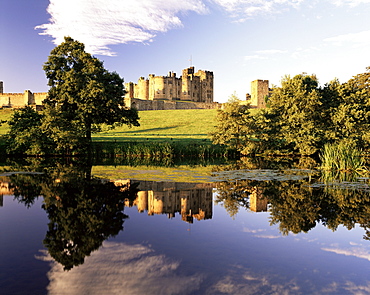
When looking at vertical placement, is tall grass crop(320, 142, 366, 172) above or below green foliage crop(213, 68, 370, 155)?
below

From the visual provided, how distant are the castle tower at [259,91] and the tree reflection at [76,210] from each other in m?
93.9

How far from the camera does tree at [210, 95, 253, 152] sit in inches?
1399

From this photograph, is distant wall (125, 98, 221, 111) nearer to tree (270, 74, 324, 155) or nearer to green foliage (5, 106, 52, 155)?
green foliage (5, 106, 52, 155)

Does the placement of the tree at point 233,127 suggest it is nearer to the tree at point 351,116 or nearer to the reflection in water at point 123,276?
the tree at point 351,116

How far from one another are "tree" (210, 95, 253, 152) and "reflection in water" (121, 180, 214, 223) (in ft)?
71.5

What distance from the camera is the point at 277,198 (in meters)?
11.3

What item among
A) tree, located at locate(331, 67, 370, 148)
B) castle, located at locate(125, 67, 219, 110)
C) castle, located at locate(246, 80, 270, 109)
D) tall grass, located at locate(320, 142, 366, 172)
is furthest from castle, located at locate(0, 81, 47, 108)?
tall grass, located at locate(320, 142, 366, 172)

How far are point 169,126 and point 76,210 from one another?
49.2 metres

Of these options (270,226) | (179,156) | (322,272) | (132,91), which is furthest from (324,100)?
(132,91)

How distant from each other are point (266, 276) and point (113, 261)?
271 cm

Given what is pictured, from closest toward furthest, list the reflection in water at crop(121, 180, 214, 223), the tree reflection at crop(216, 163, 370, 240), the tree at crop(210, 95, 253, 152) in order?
1. the tree reflection at crop(216, 163, 370, 240)
2. the reflection in water at crop(121, 180, 214, 223)
3. the tree at crop(210, 95, 253, 152)

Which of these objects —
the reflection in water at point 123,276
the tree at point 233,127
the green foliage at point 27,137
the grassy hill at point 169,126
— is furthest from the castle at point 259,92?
the reflection in water at point 123,276

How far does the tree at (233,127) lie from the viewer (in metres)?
35.5

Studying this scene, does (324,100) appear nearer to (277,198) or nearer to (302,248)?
(277,198)
